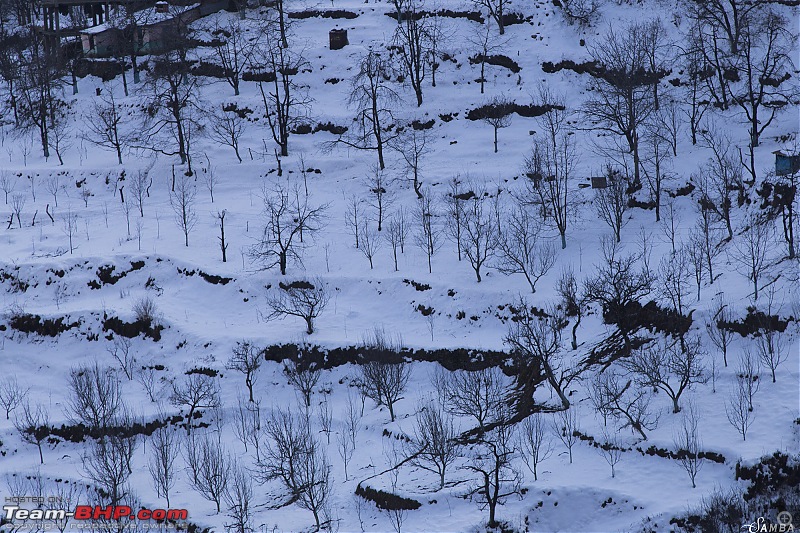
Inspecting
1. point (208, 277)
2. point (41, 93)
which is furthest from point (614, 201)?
point (41, 93)

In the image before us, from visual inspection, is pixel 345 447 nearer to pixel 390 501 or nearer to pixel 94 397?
pixel 390 501

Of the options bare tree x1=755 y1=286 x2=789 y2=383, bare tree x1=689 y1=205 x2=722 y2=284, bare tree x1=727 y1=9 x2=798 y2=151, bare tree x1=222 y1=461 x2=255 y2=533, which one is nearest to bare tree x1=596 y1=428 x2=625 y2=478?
bare tree x1=755 y1=286 x2=789 y2=383

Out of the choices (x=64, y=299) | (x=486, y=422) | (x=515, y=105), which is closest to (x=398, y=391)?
(x=486, y=422)

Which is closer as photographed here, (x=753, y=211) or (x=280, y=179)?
(x=753, y=211)

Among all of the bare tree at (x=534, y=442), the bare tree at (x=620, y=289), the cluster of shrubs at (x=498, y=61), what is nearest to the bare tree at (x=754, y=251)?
the bare tree at (x=620, y=289)

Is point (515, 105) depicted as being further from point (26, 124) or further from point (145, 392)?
point (26, 124)

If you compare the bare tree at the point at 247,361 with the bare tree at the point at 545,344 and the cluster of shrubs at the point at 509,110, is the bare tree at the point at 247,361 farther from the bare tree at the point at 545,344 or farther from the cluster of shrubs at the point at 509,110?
the cluster of shrubs at the point at 509,110
